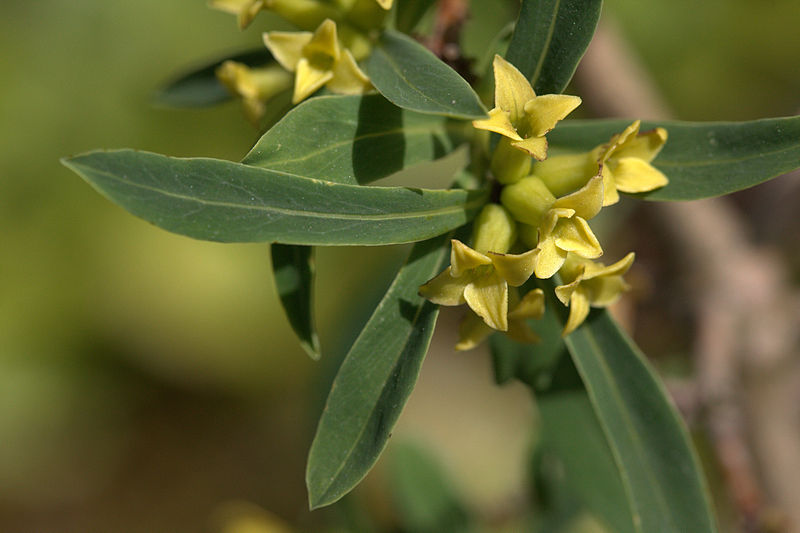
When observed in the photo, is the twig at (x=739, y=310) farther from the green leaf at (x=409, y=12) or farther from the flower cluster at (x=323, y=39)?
the flower cluster at (x=323, y=39)

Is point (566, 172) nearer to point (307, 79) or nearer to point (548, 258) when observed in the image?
point (548, 258)

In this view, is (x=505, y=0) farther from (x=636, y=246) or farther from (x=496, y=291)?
(x=636, y=246)

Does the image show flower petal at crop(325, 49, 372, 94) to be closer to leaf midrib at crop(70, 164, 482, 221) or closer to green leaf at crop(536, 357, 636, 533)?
leaf midrib at crop(70, 164, 482, 221)

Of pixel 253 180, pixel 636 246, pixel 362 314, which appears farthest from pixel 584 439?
pixel 636 246

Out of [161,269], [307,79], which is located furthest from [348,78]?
[161,269]

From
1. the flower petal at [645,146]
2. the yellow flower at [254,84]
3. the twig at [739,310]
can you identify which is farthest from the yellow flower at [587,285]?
the twig at [739,310]

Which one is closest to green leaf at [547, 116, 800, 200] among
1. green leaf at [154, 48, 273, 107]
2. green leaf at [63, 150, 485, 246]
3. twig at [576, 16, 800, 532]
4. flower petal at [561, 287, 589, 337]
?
flower petal at [561, 287, 589, 337]
